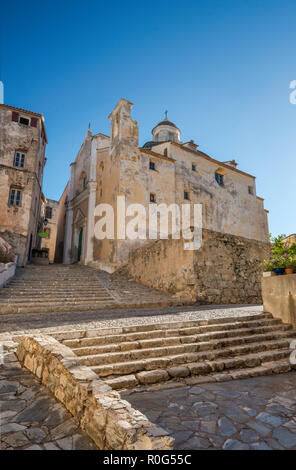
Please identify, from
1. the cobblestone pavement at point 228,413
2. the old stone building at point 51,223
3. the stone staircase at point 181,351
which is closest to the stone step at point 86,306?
the stone staircase at point 181,351

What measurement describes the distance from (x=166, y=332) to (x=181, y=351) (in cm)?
54

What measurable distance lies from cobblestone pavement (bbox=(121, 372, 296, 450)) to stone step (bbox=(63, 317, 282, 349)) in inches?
53.3

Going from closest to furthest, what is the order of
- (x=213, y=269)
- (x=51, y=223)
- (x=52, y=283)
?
(x=213, y=269), (x=52, y=283), (x=51, y=223)

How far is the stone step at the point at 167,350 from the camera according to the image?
393cm

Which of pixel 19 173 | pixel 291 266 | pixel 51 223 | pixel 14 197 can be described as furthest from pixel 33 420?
pixel 51 223

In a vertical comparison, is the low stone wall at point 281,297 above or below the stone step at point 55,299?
above

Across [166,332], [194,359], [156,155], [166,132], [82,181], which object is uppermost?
[166,132]

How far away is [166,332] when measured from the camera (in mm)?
4934

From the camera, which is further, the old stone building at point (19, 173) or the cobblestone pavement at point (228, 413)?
the old stone building at point (19, 173)

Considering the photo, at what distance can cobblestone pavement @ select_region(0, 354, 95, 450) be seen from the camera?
83.7 inches

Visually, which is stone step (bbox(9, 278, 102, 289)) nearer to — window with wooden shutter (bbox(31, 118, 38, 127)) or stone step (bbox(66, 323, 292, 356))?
stone step (bbox(66, 323, 292, 356))

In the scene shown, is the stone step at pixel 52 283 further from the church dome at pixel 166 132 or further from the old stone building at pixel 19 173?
the church dome at pixel 166 132

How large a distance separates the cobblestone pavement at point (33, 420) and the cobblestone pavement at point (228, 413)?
0.76 meters

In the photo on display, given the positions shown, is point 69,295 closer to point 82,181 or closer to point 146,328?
point 146,328
